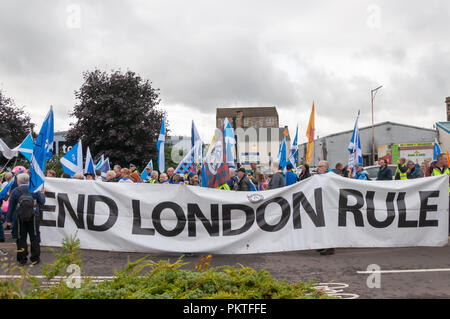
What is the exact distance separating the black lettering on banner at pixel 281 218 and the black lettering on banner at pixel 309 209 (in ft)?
0.43

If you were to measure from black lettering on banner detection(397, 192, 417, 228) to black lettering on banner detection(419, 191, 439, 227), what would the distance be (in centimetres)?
17

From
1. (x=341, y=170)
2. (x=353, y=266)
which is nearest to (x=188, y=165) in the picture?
(x=341, y=170)

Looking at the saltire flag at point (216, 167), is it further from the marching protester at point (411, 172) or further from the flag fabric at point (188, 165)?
the marching protester at point (411, 172)

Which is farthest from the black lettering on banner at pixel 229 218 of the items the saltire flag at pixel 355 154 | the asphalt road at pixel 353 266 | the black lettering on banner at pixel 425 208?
the saltire flag at pixel 355 154

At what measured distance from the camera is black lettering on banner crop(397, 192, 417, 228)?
22.6 feet

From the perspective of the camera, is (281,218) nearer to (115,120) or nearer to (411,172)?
(411,172)

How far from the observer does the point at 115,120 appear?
1019 inches

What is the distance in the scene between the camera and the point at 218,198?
6930 mm

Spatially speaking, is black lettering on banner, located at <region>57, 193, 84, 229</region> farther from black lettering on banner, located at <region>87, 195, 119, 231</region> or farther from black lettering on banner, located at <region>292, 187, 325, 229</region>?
black lettering on banner, located at <region>292, 187, 325, 229</region>

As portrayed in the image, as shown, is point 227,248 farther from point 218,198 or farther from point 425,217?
point 425,217

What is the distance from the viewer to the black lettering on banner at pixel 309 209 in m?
6.82

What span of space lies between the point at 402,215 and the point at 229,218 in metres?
3.24
